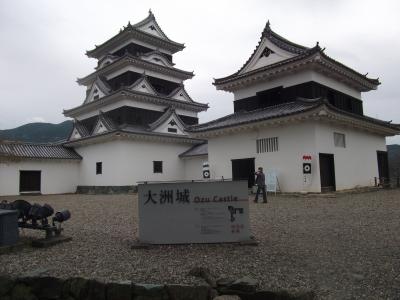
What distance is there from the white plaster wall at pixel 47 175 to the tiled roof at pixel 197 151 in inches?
369

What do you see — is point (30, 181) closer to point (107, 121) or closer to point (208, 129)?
point (107, 121)

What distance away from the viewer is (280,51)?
19953mm

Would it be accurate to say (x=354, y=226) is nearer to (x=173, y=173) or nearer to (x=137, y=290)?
(x=137, y=290)

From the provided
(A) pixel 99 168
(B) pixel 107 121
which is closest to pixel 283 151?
(B) pixel 107 121

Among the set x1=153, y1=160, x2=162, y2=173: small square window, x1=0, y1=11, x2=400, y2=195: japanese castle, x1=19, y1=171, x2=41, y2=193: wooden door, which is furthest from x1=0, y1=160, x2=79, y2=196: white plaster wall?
x1=153, y1=160, x2=162, y2=173: small square window

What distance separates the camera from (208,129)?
20.6m

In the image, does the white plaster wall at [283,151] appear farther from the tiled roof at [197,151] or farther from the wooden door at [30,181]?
the wooden door at [30,181]

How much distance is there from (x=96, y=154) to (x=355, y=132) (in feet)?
62.7

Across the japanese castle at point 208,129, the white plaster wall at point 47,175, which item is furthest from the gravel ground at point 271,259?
the white plaster wall at point 47,175

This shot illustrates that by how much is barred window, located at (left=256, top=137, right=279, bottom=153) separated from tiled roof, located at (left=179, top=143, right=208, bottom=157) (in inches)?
293

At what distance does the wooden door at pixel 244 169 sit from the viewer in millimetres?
19219

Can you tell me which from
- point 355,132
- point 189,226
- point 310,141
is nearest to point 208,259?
point 189,226

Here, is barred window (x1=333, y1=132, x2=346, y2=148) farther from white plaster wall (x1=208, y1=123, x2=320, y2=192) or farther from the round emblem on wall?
the round emblem on wall

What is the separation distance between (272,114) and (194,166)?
10.9 meters
